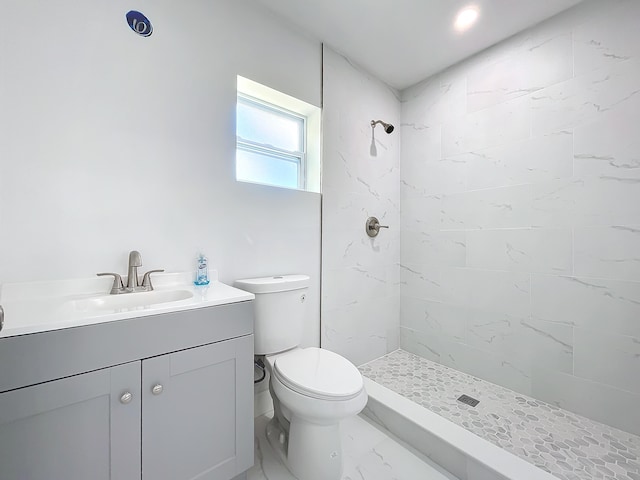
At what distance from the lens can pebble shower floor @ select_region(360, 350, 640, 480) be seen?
4.06 ft

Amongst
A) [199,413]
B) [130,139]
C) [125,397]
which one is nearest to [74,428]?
[125,397]

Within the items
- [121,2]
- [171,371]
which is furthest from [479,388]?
[121,2]

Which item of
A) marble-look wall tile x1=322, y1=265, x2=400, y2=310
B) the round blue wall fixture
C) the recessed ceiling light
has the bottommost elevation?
marble-look wall tile x1=322, y1=265, x2=400, y2=310

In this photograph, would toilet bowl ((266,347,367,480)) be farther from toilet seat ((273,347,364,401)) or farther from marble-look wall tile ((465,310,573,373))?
marble-look wall tile ((465,310,573,373))

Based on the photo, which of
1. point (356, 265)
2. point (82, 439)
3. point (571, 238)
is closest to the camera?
point (82, 439)

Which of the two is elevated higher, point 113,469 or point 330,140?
point 330,140

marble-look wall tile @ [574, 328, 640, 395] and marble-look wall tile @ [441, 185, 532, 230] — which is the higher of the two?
marble-look wall tile @ [441, 185, 532, 230]

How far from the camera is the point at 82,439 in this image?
787mm

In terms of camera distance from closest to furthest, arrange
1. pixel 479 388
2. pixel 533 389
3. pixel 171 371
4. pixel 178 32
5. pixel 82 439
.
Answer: pixel 82 439, pixel 171 371, pixel 178 32, pixel 533 389, pixel 479 388

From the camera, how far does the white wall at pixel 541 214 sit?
1.45m

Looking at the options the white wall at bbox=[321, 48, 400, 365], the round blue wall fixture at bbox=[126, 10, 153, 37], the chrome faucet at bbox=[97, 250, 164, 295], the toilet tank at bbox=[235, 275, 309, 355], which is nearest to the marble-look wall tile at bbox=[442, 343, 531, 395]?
the white wall at bbox=[321, 48, 400, 365]

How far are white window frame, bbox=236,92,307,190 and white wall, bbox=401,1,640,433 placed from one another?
104cm

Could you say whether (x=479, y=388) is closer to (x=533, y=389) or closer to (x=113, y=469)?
(x=533, y=389)

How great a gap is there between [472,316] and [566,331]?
0.52 meters
